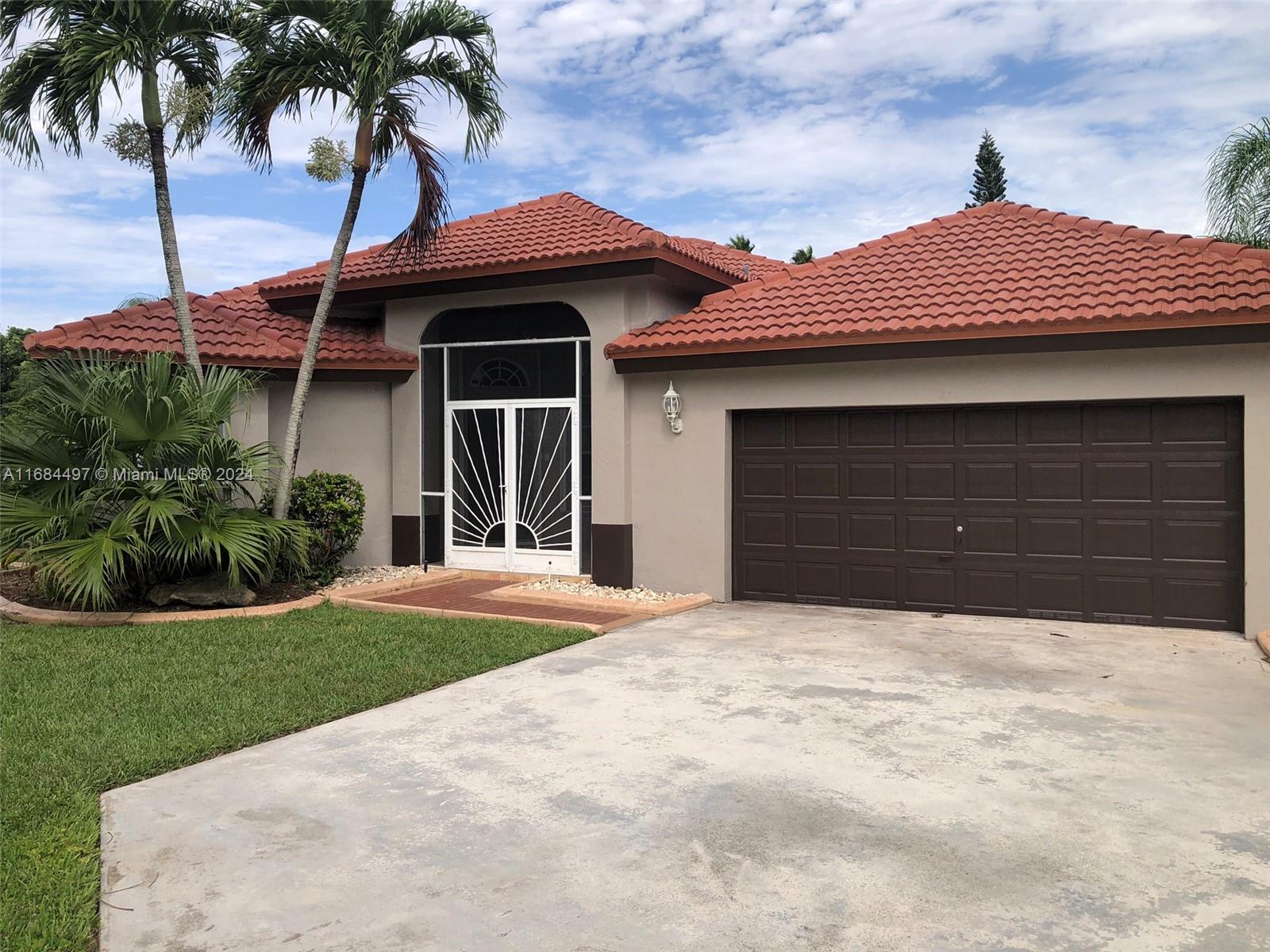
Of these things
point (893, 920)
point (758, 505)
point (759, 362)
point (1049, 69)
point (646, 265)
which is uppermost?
point (1049, 69)

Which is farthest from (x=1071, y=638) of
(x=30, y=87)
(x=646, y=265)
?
(x=30, y=87)

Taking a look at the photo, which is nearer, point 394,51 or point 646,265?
point 394,51

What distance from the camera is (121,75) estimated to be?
10305 mm

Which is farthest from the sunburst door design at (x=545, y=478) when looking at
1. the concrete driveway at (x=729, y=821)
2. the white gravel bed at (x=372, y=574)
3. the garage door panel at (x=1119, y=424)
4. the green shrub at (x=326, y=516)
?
the garage door panel at (x=1119, y=424)

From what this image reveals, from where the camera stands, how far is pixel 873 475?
10.8 metres

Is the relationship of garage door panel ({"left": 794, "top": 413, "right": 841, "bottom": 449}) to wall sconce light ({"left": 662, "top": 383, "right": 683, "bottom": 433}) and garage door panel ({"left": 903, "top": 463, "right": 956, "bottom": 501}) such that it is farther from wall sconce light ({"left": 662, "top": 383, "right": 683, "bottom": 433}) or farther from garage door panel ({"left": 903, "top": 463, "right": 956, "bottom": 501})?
wall sconce light ({"left": 662, "top": 383, "right": 683, "bottom": 433})

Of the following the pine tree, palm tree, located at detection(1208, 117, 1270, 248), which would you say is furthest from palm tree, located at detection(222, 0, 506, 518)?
the pine tree

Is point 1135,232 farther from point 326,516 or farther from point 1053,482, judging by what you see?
point 326,516

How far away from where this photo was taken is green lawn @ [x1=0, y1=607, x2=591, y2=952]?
4.04 meters

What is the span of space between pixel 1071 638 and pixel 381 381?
944 cm

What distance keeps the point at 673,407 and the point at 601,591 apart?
97.1 inches

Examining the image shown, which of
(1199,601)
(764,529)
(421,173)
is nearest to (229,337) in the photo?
(421,173)

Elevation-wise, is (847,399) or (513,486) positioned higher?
(847,399)

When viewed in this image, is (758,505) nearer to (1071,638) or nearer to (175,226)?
(1071,638)
